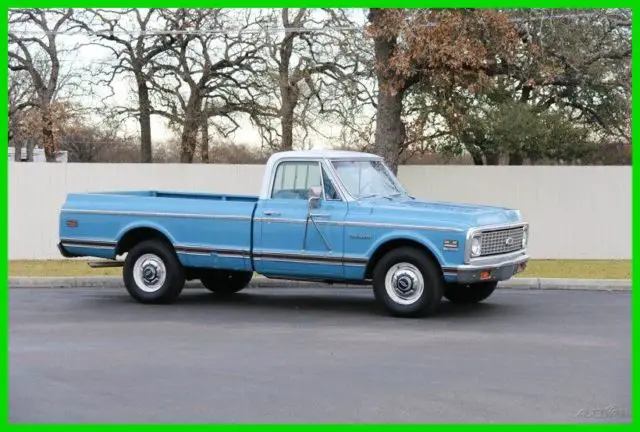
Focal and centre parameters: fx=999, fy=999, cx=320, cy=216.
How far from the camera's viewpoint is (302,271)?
42.2ft

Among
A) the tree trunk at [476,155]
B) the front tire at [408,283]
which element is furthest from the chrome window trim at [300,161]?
the tree trunk at [476,155]

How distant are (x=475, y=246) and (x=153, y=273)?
445 cm

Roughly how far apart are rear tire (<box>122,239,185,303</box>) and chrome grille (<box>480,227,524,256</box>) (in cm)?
413

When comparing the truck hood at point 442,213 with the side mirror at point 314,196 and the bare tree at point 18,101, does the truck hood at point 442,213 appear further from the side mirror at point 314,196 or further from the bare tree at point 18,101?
the bare tree at point 18,101

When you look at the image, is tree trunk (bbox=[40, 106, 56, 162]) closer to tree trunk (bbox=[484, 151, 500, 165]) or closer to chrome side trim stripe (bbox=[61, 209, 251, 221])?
tree trunk (bbox=[484, 151, 500, 165])

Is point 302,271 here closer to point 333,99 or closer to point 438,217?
point 438,217

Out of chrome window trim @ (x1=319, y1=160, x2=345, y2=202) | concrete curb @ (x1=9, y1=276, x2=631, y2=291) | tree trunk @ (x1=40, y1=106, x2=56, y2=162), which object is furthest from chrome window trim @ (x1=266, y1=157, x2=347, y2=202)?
tree trunk @ (x1=40, y1=106, x2=56, y2=162)

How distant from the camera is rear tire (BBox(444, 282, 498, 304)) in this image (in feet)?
44.3

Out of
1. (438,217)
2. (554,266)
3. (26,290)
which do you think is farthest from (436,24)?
(26,290)

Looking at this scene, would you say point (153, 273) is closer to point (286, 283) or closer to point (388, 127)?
point (286, 283)

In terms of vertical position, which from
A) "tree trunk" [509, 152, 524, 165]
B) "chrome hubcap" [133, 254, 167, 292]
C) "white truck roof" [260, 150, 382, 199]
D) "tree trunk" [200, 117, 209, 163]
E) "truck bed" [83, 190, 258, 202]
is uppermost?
"tree trunk" [200, 117, 209, 163]

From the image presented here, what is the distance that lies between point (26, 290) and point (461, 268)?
704 centimetres

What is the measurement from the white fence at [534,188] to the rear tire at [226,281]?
624cm

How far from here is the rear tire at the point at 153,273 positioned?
44.2 feet
